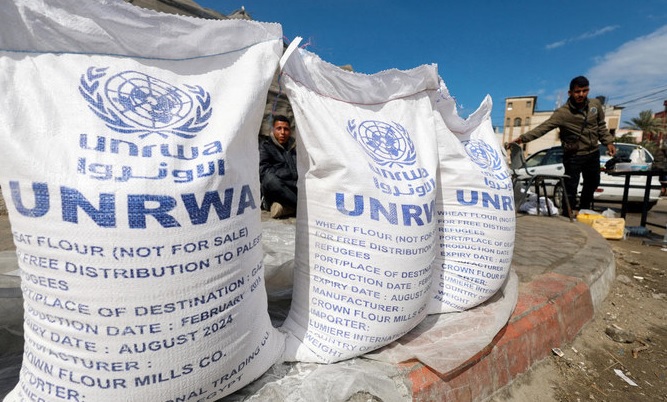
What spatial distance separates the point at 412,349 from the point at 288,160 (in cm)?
240

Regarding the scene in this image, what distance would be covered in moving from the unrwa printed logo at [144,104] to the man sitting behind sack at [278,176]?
7.49 ft

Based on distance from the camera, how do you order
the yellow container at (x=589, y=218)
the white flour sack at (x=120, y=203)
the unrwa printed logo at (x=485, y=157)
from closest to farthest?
the white flour sack at (x=120, y=203), the unrwa printed logo at (x=485, y=157), the yellow container at (x=589, y=218)

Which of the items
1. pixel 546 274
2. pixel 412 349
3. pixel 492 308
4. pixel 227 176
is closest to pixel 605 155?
pixel 546 274

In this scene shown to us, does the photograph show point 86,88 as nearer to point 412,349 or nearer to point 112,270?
point 112,270

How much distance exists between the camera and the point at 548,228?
3232 millimetres

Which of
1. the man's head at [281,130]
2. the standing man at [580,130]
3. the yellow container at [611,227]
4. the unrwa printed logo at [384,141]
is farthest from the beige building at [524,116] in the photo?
the unrwa printed logo at [384,141]

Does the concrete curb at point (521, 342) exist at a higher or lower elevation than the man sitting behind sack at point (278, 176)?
lower

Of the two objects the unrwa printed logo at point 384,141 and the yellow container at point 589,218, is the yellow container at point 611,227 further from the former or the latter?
the unrwa printed logo at point 384,141

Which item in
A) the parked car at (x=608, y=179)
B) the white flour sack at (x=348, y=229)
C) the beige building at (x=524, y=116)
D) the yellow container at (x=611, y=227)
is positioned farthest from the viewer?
the beige building at (x=524, y=116)

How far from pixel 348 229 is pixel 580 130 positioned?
3818 mm

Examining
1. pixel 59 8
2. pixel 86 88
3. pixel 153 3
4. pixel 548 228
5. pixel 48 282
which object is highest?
pixel 153 3

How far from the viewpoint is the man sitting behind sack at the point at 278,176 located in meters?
3.06

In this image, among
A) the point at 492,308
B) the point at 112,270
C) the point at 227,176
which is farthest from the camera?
the point at 492,308

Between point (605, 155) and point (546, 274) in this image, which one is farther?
point (605, 155)
